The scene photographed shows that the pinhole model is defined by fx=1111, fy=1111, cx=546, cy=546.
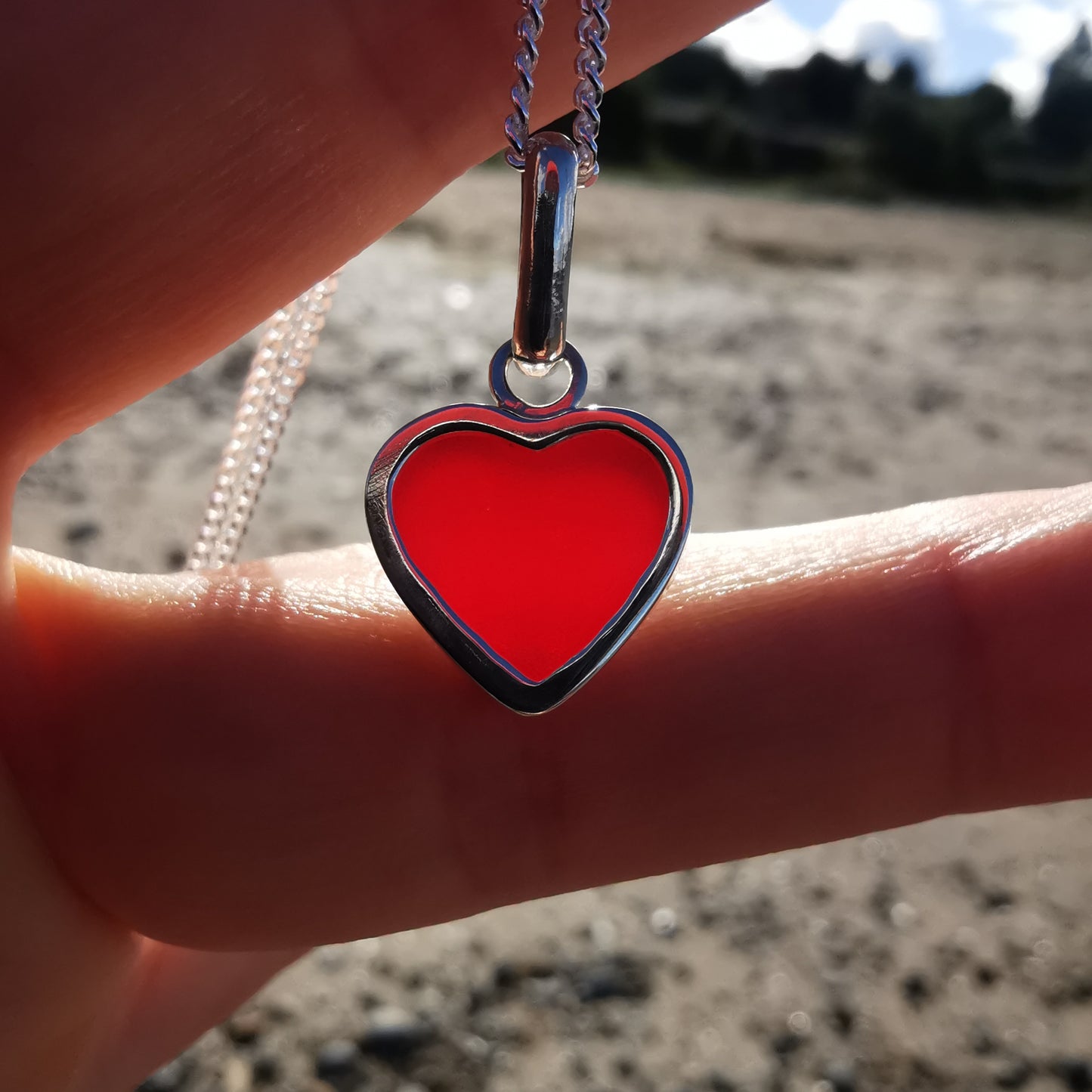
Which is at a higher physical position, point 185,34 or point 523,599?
point 185,34

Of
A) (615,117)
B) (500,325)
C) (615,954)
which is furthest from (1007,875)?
(615,117)

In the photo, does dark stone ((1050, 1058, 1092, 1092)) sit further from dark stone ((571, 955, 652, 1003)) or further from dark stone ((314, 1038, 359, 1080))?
dark stone ((314, 1038, 359, 1080))

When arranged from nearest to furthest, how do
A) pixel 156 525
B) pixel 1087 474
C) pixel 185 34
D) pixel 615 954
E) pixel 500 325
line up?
pixel 185 34 → pixel 615 954 → pixel 156 525 → pixel 1087 474 → pixel 500 325

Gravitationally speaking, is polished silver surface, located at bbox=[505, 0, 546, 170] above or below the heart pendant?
above

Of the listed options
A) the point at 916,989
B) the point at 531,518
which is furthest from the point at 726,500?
the point at 531,518

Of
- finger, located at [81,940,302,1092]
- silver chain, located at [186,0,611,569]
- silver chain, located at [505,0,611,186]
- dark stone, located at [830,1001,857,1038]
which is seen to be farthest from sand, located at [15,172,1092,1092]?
silver chain, located at [505,0,611,186]

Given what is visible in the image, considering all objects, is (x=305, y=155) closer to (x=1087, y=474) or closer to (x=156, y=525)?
(x=156, y=525)
